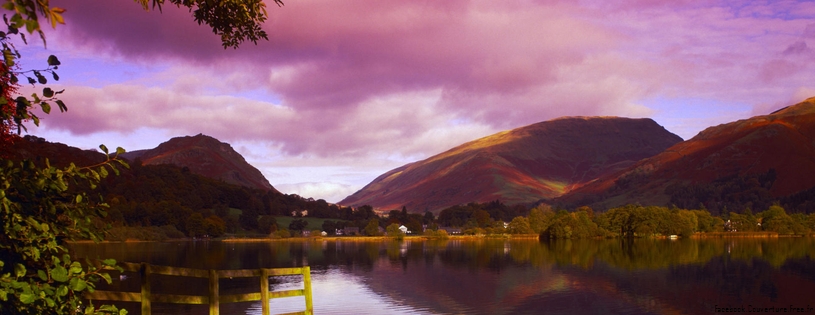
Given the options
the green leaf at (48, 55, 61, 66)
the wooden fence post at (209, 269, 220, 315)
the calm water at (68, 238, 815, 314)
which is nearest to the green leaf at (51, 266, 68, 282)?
the green leaf at (48, 55, 61, 66)

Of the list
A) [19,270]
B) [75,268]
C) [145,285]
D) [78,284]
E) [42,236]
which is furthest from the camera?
[145,285]

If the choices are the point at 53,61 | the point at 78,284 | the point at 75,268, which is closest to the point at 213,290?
the point at 75,268

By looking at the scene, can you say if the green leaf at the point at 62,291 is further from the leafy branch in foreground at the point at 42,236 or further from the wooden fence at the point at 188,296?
the wooden fence at the point at 188,296

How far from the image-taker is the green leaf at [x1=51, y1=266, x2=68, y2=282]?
1013 centimetres

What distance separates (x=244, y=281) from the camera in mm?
87812

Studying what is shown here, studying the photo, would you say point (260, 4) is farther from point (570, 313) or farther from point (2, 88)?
point (570, 313)

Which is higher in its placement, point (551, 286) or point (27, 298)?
point (27, 298)

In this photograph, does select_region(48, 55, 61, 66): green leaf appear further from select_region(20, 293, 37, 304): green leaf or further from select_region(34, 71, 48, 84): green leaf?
select_region(20, 293, 37, 304): green leaf

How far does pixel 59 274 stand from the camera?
10.2 m

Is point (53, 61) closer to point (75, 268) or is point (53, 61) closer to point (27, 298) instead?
point (75, 268)

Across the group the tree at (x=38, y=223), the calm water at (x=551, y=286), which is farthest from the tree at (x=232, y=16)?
the calm water at (x=551, y=286)

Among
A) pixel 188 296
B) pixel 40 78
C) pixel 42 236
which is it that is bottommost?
pixel 188 296

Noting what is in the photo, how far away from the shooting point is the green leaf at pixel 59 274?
1013cm

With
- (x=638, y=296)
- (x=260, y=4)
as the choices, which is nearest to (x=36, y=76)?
(x=260, y=4)
